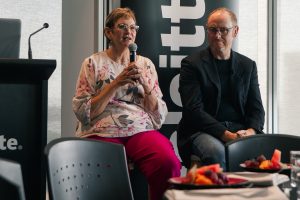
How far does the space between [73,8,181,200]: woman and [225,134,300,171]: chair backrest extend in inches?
34.4

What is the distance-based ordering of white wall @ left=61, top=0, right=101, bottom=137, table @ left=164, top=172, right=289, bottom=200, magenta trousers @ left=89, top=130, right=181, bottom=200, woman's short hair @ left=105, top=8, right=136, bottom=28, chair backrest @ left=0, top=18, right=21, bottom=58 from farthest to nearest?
1. white wall @ left=61, top=0, right=101, bottom=137
2. woman's short hair @ left=105, top=8, right=136, bottom=28
3. magenta trousers @ left=89, top=130, right=181, bottom=200
4. chair backrest @ left=0, top=18, right=21, bottom=58
5. table @ left=164, top=172, right=289, bottom=200

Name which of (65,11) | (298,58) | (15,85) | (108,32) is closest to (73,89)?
(65,11)

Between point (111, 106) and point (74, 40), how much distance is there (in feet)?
3.97

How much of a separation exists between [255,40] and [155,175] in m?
1.93

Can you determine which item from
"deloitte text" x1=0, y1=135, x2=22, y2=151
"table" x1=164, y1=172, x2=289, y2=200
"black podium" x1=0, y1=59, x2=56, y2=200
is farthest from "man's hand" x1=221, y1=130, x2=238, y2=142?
"table" x1=164, y1=172, x2=289, y2=200

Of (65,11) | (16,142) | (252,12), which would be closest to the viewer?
(16,142)

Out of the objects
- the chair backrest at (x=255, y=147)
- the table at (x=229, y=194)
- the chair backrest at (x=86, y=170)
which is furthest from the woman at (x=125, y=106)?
the table at (x=229, y=194)

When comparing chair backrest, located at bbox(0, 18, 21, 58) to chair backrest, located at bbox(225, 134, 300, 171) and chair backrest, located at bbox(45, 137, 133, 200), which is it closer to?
chair backrest, located at bbox(45, 137, 133, 200)

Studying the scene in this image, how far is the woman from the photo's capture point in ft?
9.48

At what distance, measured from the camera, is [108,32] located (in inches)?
124

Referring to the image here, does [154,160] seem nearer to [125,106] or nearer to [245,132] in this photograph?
[125,106]

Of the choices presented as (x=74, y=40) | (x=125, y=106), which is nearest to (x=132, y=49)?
(x=125, y=106)

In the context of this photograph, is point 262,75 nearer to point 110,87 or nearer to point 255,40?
point 255,40

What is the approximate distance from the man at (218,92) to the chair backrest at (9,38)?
1107 mm
